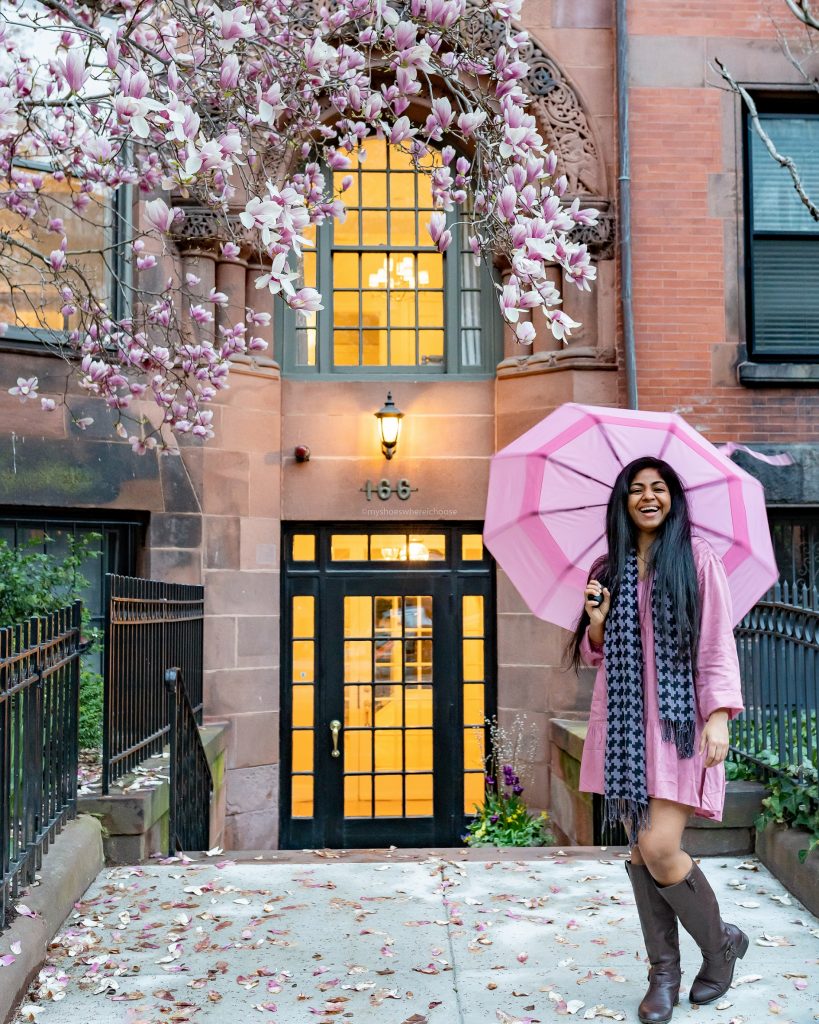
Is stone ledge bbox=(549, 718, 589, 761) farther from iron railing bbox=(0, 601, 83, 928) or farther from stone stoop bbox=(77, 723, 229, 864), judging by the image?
iron railing bbox=(0, 601, 83, 928)

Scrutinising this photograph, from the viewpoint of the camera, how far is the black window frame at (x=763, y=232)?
32.9ft

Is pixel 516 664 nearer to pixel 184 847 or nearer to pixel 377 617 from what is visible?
pixel 377 617

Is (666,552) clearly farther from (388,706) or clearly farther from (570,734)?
(388,706)

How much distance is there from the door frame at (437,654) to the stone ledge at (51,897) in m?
4.71

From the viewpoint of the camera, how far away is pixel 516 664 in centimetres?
1009

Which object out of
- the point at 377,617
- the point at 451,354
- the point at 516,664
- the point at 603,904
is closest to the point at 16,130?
the point at 451,354

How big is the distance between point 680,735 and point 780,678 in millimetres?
2689

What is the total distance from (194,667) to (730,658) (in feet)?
19.9

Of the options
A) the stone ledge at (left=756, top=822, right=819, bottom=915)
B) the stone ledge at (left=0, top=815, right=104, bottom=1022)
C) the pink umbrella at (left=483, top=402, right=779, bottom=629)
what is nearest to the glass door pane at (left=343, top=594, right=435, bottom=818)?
the stone ledge at (left=756, top=822, right=819, bottom=915)

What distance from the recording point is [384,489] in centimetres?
1015

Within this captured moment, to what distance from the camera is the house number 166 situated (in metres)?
10.2

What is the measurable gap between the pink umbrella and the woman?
0.26 meters

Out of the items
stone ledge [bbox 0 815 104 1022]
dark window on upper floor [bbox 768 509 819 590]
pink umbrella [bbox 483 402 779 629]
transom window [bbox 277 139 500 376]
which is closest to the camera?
stone ledge [bbox 0 815 104 1022]

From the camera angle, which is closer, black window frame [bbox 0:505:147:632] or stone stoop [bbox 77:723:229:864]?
stone stoop [bbox 77:723:229:864]
